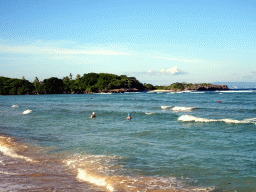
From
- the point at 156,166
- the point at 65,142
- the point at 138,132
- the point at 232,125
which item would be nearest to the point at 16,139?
the point at 65,142

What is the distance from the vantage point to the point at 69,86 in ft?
586

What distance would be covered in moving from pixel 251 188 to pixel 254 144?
730 cm

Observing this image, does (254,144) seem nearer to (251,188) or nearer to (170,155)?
(170,155)

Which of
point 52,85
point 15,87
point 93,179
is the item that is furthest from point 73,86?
point 93,179

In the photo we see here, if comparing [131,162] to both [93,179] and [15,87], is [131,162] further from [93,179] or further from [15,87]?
[15,87]

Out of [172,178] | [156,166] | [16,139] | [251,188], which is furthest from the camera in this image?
[16,139]

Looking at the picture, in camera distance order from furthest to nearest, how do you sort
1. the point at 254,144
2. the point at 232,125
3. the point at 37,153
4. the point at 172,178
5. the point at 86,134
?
the point at 232,125 < the point at 86,134 < the point at 254,144 < the point at 37,153 < the point at 172,178

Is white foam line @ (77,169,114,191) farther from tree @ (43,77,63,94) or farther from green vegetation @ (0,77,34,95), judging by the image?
green vegetation @ (0,77,34,95)

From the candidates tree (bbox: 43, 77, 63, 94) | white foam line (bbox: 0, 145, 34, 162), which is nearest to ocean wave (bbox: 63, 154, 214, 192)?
white foam line (bbox: 0, 145, 34, 162)

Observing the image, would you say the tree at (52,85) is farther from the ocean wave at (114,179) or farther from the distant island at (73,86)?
the ocean wave at (114,179)

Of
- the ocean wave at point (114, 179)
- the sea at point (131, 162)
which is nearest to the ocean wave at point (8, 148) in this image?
the sea at point (131, 162)

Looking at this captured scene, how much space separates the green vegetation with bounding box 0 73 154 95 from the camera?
161212 millimetres

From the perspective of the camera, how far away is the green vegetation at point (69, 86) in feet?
529

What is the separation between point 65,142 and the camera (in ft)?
55.8
